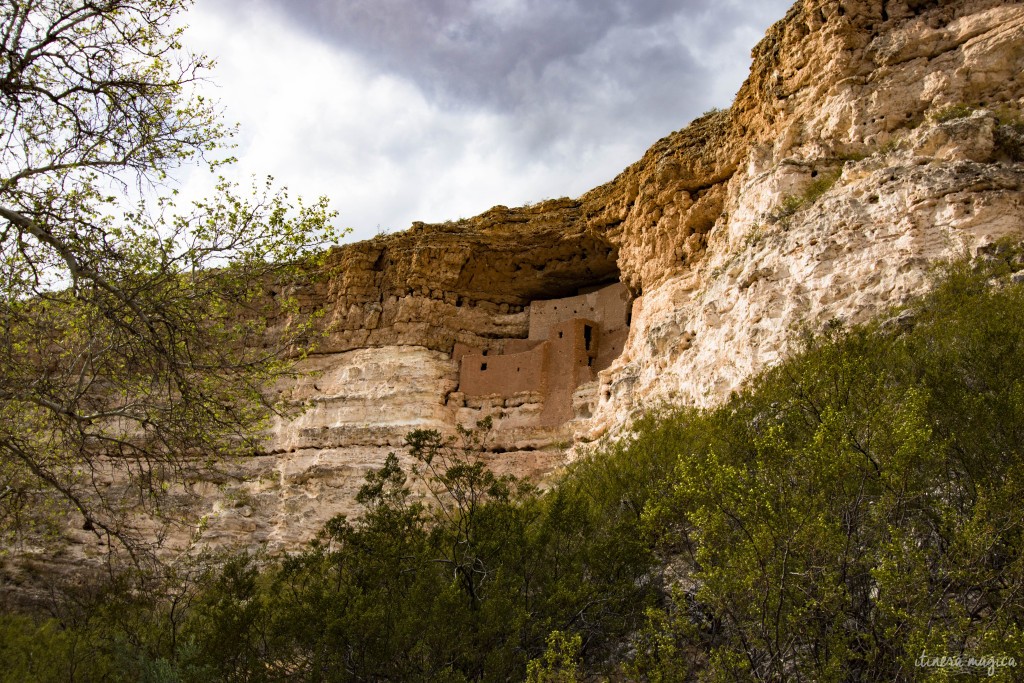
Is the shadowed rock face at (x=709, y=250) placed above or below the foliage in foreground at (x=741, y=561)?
above

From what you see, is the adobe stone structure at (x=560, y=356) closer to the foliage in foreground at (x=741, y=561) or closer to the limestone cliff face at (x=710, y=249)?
the limestone cliff face at (x=710, y=249)

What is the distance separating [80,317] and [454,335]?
666 inches

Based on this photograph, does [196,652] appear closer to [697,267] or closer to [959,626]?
[959,626]

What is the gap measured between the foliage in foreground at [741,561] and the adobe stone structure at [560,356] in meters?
8.78

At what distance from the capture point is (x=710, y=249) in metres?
18.8

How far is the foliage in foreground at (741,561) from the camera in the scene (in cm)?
669

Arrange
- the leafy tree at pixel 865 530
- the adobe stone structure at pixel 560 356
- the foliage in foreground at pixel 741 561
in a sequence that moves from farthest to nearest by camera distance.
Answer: the adobe stone structure at pixel 560 356
the foliage in foreground at pixel 741 561
the leafy tree at pixel 865 530

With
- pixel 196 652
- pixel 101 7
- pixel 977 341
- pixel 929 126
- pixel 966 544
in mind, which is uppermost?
pixel 929 126

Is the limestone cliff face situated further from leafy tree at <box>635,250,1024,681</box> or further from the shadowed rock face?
leafy tree at <box>635,250,1024,681</box>

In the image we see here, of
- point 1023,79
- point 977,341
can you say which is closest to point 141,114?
point 977,341

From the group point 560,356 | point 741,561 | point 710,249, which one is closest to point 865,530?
point 741,561

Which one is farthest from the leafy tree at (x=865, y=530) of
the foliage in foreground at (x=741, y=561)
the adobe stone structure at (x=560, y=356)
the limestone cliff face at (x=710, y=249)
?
the adobe stone structure at (x=560, y=356)

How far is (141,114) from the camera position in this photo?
8.34 metres

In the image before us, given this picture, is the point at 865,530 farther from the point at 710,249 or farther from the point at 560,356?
the point at 560,356
